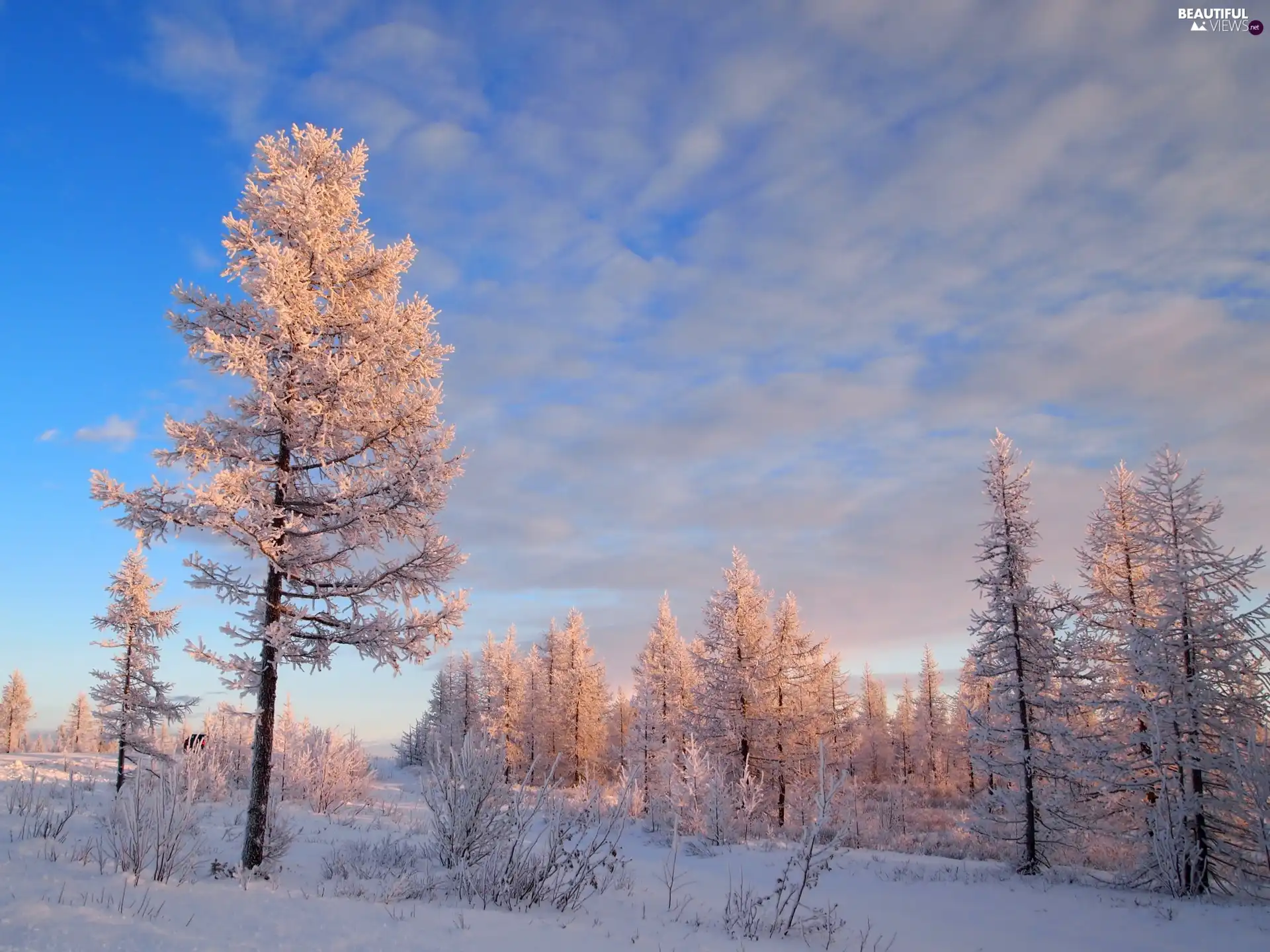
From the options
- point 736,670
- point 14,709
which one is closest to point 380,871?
point 736,670

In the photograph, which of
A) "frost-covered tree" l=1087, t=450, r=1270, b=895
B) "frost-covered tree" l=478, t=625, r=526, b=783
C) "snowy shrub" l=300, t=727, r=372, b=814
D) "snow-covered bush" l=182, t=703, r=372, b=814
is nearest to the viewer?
"frost-covered tree" l=1087, t=450, r=1270, b=895

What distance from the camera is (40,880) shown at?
568cm

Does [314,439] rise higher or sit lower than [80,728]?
higher

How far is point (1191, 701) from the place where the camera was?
14391 millimetres

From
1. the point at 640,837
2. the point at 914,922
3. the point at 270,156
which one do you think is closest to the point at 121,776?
the point at 640,837

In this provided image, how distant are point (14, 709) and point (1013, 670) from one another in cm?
7523

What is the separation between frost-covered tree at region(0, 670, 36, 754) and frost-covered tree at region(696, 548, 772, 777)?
61863mm

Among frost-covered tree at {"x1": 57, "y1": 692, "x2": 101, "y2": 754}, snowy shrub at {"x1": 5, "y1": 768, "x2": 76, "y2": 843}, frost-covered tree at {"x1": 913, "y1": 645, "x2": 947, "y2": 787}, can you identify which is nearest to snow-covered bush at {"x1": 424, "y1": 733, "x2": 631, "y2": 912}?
snowy shrub at {"x1": 5, "y1": 768, "x2": 76, "y2": 843}

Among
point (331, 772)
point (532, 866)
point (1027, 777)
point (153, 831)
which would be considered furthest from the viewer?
point (331, 772)

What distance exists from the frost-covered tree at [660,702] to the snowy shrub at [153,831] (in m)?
25.0

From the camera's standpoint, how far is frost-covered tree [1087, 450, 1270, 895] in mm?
13688

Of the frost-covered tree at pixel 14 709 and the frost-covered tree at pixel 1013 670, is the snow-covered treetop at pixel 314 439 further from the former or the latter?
the frost-covered tree at pixel 14 709

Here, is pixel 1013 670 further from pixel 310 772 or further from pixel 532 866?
pixel 310 772

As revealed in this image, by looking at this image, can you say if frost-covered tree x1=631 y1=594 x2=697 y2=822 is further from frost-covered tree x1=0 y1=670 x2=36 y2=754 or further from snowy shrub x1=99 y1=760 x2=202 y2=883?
frost-covered tree x1=0 y1=670 x2=36 y2=754
